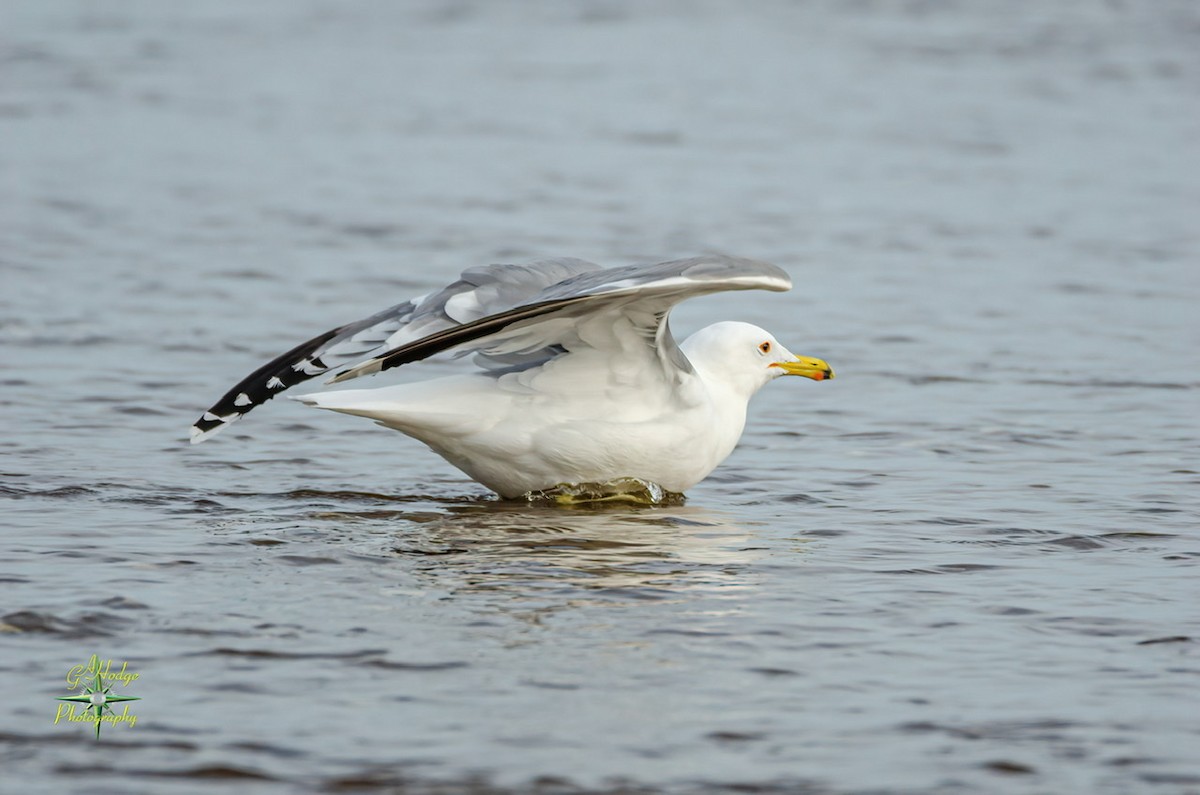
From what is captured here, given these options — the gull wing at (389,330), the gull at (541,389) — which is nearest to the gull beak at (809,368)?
the gull at (541,389)

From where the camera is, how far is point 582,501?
25.1 ft

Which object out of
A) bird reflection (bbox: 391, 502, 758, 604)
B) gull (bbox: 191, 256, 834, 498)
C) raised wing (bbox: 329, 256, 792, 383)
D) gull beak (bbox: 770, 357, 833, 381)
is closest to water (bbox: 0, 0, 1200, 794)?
bird reflection (bbox: 391, 502, 758, 604)

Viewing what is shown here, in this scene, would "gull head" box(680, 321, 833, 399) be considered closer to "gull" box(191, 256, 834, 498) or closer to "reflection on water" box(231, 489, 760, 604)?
"gull" box(191, 256, 834, 498)

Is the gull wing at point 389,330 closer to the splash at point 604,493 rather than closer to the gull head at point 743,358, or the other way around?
the splash at point 604,493

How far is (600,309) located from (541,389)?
2.37 ft

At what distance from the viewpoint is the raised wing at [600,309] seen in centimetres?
634

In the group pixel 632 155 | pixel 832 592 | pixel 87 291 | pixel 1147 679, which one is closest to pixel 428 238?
pixel 87 291

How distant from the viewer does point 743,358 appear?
806cm

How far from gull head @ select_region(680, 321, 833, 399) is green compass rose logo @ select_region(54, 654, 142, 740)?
3.58 meters

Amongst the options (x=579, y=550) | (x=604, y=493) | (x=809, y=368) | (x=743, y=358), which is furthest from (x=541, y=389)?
(x=809, y=368)

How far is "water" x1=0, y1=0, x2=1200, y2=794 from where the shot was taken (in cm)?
480

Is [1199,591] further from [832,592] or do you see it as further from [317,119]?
[317,119]

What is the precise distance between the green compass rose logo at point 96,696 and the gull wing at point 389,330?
194 centimetres

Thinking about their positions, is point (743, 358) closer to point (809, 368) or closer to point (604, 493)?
point (809, 368)
